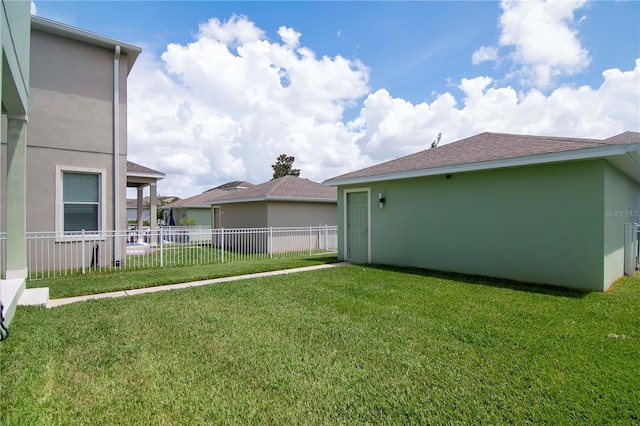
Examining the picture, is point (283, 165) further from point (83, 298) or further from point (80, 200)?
point (83, 298)

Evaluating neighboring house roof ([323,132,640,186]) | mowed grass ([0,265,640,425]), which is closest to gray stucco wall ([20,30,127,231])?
mowed grass ([0,265,640,425])

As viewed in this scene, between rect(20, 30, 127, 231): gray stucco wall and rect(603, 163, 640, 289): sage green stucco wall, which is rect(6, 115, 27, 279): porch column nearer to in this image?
rect(20, 30, 127, 231): gray stucco wall

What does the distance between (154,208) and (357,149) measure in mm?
18791

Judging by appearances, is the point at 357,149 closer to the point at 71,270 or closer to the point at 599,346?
the point at 71,270

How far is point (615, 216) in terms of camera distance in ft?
24.6

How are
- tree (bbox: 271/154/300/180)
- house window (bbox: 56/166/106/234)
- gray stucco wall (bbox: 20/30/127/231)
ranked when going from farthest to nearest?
tree (bbox: 271/154/300/180), house window (bbox: 56/166/106/234), gray stucco wall (bbox: 20/30/127/231)

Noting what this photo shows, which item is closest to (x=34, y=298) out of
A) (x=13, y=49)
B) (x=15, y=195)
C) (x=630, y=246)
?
(x=15, y=195)

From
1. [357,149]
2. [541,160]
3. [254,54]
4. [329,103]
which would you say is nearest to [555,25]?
[541,160]

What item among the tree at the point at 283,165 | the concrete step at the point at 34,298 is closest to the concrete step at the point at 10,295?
the concrete step at the point at 34,298

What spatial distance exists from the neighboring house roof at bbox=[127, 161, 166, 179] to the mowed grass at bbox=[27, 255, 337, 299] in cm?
591

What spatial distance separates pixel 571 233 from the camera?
671 cm

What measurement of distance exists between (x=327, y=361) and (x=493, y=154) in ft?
22.0

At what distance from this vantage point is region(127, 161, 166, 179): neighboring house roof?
13.7 meters

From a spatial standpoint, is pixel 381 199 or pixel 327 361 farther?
pixel 381 199
